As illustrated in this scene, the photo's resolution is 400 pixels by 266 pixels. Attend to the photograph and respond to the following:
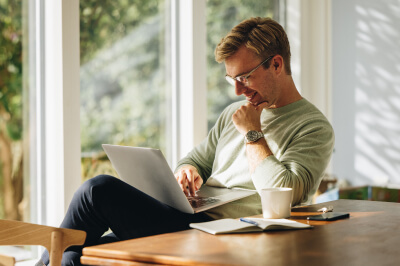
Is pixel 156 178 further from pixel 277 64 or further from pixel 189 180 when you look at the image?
pixel 277 64

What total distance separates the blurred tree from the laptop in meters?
0.65

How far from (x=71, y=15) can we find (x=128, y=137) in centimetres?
75

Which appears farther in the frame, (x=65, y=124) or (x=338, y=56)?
(x=338, y=56)

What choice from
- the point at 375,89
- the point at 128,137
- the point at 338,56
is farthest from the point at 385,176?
the point at 128,137

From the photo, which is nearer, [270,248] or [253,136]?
[270,248]

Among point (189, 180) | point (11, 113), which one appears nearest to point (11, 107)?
point (11, 113)

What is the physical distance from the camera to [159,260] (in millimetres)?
923

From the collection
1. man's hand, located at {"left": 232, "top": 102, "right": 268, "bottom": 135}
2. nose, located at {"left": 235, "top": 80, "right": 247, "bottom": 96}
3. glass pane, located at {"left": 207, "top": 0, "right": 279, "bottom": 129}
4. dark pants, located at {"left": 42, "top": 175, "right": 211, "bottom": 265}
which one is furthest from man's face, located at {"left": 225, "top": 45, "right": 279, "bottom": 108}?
glass pane, located at {"left": 207, "top": 0, "right": 279, "bottom": 129}

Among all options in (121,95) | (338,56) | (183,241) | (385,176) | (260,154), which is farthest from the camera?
(338,56)

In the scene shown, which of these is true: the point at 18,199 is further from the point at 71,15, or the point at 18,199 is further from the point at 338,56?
the point at 338,56

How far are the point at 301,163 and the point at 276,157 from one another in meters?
0.16

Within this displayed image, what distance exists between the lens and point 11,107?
211 cm

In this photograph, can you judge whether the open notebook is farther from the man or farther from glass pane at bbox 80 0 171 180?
glass pane at bbox 80 0 171 180

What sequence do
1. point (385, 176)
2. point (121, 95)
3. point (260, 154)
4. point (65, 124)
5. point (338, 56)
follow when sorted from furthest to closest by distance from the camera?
point (338, 56)
point (385, 176)
point (121, 95)
point (65, 124)
point (260, 154)
